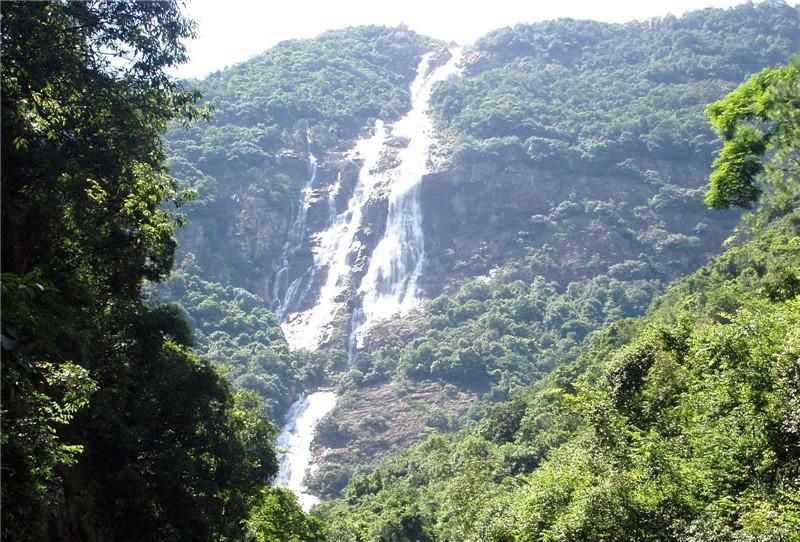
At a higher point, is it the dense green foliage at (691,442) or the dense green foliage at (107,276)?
Answer: the dense green foliage at (107,276)

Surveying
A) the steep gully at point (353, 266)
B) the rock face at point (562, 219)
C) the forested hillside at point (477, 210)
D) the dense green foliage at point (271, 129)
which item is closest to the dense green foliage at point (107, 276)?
the forested hillside at point (477, 210)

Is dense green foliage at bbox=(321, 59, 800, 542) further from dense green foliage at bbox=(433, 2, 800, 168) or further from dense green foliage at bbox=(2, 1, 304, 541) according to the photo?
dense green foliage at bbox=(433, 2, 800, 168)

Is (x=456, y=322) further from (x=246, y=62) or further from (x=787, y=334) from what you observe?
(x=246, y=62)

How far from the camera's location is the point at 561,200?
9688 cm

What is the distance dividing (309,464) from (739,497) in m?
58.1

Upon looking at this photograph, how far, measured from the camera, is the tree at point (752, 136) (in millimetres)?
13953

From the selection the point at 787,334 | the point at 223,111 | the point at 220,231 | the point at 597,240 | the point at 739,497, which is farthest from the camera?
the point at 223,111

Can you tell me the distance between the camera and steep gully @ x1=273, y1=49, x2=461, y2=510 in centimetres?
8631

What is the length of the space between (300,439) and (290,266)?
33064mm

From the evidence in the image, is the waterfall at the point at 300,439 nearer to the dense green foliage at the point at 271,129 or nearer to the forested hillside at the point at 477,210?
the forested hillside at the point at 477,210

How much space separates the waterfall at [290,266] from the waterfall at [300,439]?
18.1m

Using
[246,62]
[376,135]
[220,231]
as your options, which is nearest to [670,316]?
[220,231]

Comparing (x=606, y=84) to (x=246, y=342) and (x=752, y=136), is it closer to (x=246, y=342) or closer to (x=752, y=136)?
(x=246, y=342)

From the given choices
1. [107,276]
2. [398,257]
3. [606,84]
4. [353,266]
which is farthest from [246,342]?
[606,84]
